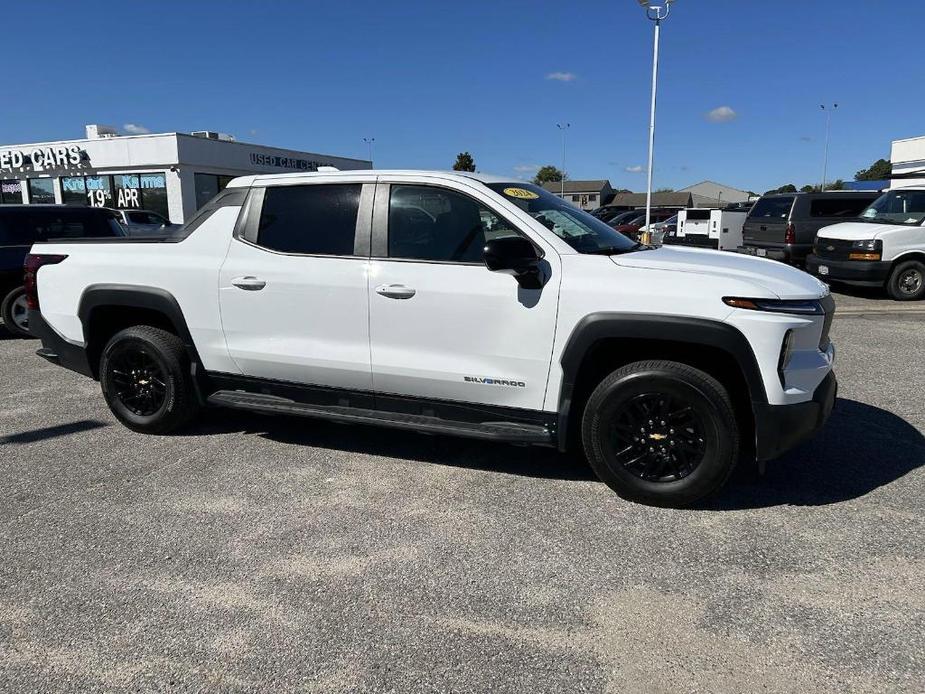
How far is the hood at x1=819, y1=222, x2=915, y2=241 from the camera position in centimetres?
1118

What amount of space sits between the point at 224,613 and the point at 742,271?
299 cm

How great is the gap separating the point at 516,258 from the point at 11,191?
127 ft

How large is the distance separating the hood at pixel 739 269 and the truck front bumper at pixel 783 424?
21.6 inches

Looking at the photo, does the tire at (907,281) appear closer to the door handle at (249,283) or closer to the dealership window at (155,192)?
the door handle at (249,283)

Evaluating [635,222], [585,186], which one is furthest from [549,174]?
[635,222]

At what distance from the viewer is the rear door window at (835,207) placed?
45.4 ft

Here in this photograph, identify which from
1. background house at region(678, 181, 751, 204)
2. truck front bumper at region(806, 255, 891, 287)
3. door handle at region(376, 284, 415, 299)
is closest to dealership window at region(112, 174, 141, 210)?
truck front bumper at region(806, 255, 891, 287)

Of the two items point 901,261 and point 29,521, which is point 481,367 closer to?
point 29,521

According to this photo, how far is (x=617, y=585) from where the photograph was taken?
9.82 feet

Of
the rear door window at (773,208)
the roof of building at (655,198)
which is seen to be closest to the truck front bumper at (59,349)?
the rear door window at (773,208)

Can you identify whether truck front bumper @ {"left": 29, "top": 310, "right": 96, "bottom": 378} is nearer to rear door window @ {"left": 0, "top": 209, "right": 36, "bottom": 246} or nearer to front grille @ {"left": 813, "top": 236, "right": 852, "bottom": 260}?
rear door window @ {"left": 0, "top": 209, "right": 36, "bottom": 246}

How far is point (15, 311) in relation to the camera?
8.82m

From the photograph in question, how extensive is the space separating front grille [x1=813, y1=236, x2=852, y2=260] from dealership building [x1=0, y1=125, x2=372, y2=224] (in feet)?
82.5

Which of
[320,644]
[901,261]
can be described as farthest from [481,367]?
[901,261]
